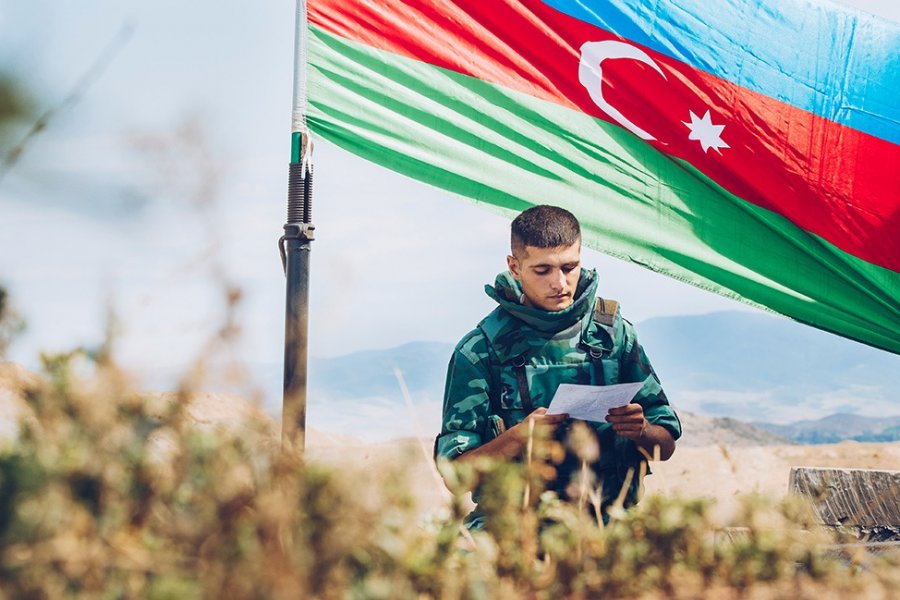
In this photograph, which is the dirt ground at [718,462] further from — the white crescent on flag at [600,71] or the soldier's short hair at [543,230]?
the white crescent on flag at [600,71]

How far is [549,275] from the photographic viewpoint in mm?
2992

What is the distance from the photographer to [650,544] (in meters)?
1.24

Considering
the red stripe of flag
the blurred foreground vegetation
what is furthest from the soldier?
the blurred foreground vegetation

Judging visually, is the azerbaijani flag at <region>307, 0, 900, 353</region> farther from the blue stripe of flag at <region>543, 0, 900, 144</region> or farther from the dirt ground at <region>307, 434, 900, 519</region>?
the dirt ground at <region>307, 434, 900, 519</region>

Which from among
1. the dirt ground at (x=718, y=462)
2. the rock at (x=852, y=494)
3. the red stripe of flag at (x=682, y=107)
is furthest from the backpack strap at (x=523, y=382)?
the rock at (x=852, y=494)

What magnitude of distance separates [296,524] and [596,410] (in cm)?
170

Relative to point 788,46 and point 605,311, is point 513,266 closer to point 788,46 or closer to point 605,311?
point 605,311

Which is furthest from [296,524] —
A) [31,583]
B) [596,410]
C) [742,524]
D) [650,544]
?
[596,410]

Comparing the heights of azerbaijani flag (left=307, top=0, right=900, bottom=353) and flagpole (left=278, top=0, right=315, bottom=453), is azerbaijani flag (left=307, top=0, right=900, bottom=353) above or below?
above

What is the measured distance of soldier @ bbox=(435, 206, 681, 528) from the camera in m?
2.83

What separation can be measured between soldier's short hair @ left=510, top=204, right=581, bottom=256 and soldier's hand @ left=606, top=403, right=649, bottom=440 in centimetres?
61

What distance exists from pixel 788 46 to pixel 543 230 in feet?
6.30

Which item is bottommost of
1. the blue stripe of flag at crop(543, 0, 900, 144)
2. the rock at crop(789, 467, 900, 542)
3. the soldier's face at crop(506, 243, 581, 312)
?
the rock at crop(789, 467, 900, 542)

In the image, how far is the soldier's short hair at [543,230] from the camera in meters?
3.08
